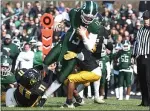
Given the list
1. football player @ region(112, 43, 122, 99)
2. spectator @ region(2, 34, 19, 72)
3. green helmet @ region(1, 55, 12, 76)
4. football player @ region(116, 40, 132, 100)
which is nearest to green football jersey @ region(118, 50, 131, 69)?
football player @ region(116, 40, 132, 100)

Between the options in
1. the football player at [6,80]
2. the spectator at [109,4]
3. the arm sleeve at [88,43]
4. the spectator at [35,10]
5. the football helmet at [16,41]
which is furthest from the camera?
the spectator at [109,4]

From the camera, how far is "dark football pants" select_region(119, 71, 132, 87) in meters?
20.9

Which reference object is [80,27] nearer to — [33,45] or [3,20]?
[33,45]

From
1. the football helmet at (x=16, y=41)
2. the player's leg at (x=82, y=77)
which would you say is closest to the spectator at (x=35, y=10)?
the football helmet at (x=16, y=41)

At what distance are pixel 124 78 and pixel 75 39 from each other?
8.03 metres

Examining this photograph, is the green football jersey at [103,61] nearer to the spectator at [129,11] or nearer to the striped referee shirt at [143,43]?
the striped referee shirt at [143,43]

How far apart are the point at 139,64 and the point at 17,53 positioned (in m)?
8.02

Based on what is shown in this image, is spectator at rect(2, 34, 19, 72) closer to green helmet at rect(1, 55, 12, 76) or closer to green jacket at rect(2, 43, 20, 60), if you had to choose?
green jacket at rect(2, 43, 20, 60)

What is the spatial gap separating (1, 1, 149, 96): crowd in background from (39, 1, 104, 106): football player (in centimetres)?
807

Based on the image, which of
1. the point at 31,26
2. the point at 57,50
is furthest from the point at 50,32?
the point at 57,50

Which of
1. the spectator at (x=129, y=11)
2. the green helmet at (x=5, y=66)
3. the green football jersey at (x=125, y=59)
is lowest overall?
the green football jersey at (x=125, y=59)

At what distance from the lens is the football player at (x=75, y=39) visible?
13.1 m

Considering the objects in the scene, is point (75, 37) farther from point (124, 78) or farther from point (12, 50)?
point (12, 50)

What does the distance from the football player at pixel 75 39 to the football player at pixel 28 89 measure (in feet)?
0.50
